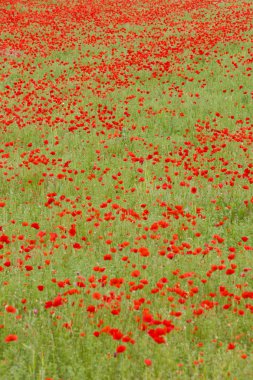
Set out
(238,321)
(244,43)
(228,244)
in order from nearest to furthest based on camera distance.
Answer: (238,321) < (228,244) < (244,43)

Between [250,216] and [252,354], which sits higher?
[252,354]

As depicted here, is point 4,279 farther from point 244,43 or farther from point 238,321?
point 244,43

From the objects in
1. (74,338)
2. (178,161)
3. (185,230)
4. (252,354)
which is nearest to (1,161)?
(178,161)

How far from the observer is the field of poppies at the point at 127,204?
3758 millimetres

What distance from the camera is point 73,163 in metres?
8.52

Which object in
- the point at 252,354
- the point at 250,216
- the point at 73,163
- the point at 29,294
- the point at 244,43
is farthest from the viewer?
the point at 244,43

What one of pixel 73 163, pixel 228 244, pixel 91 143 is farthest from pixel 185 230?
pixel 91 143

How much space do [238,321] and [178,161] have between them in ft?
15.4

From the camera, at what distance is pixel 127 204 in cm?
696

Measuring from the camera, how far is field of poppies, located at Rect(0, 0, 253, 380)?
3.76 metres

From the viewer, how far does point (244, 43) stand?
1688 cm

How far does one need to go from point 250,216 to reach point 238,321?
2.69 metres

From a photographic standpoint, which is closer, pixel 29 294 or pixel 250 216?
pixel 29 294

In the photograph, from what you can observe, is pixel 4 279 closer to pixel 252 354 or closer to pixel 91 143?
pixel 252 354
